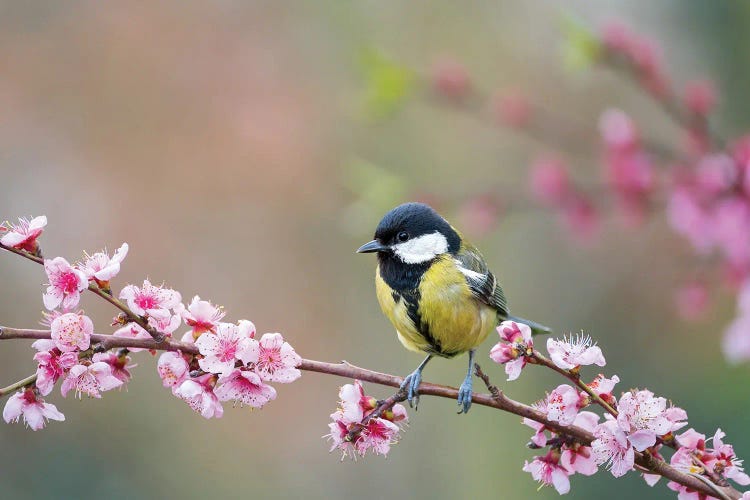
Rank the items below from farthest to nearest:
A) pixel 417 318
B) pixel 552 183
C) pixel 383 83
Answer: pixel 552 183 < pixel 383 83 < pixel 417 318

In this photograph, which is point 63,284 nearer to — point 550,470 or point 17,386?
point 17,386

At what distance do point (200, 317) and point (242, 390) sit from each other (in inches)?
5.9

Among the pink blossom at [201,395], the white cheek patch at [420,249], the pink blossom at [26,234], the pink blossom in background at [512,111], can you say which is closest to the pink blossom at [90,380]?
the pink blossom at [201,395]

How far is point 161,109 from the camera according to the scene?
6.09 meters

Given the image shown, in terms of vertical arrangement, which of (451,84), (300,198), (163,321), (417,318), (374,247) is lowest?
(163,321)

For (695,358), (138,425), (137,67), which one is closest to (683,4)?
(695,358)

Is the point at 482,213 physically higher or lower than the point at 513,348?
higher

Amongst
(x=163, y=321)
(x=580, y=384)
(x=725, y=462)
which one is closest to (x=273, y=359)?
(x=163, y=321)

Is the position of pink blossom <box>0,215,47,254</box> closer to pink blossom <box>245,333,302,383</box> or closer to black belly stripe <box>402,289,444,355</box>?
pink blossom <box>245,333,302,383</box>

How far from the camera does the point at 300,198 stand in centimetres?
614

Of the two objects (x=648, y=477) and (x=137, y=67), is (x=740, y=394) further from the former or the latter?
(x=137, y=67)

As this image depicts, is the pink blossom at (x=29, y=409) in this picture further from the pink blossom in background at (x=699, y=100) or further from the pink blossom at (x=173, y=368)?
the pink blossom in background at (x=699, y=100)

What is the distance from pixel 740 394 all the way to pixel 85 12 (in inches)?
196

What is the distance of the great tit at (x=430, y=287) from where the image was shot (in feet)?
7.22
